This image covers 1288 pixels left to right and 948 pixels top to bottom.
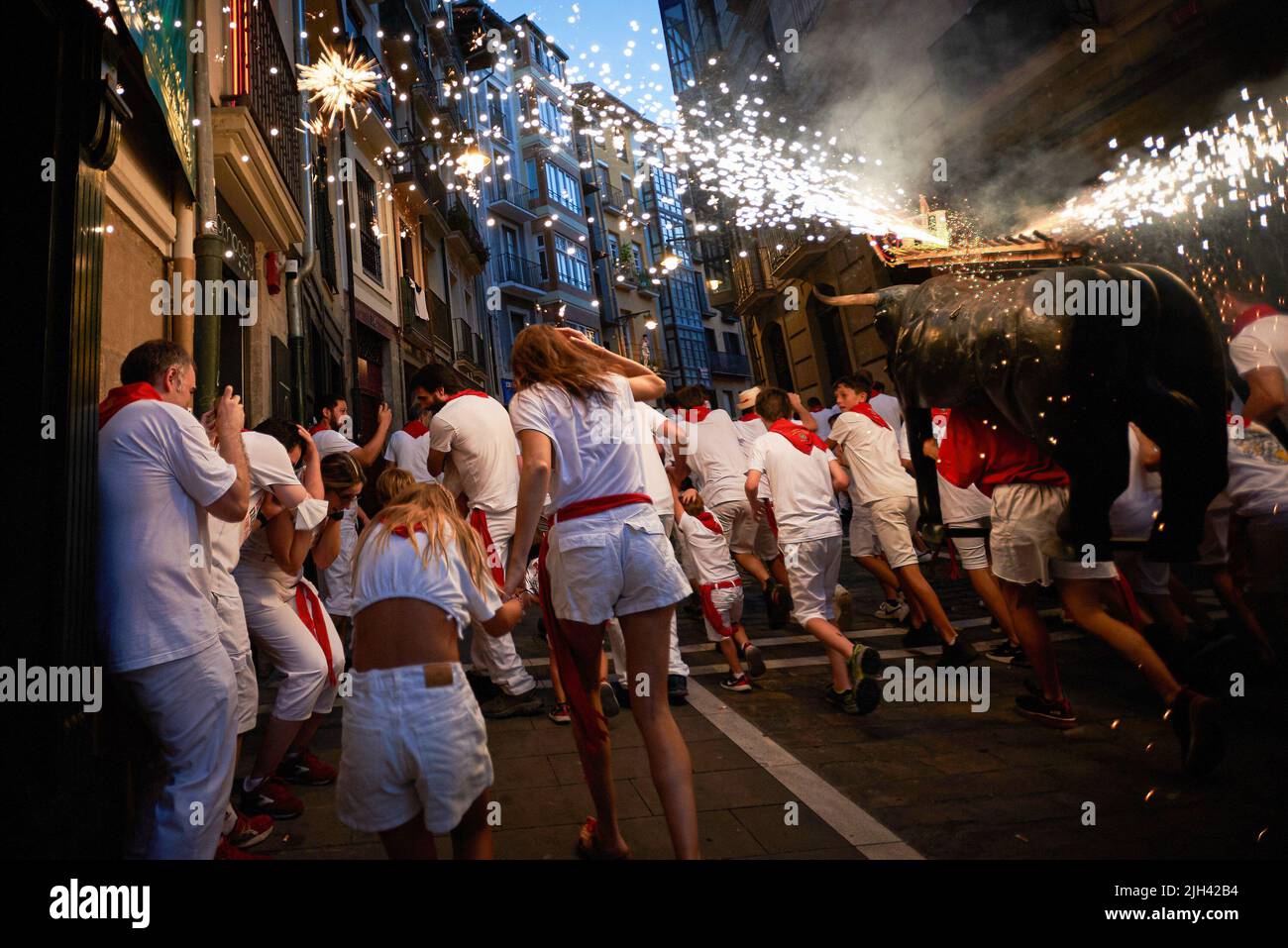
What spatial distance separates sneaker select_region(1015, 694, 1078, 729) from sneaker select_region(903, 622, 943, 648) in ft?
5.53

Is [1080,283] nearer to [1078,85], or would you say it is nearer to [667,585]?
[667,585]

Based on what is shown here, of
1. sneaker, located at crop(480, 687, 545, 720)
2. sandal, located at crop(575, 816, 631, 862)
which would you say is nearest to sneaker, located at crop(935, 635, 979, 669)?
sneaker, located at crop(480, 687, 545, 720)

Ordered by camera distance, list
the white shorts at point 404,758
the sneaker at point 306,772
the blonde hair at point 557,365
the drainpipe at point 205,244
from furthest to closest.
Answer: the drainpipe at point 205,244, the sneaker at point 306,772, the blonde hair at point 557,365, the white shorts at point 404,758

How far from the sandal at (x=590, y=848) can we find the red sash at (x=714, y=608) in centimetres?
234

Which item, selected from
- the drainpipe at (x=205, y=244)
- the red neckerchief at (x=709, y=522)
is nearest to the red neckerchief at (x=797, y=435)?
the red neckerchief at (x=709, y=522)

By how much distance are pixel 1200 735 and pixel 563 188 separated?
3477 centimetres

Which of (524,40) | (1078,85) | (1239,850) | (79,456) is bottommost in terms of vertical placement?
(1239,850)

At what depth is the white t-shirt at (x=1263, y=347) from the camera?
275 centimetres

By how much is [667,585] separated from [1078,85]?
30.9 feet

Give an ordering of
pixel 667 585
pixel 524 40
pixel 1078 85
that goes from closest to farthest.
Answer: pixel 667 585, pixel 1078 85, pixel 524 40

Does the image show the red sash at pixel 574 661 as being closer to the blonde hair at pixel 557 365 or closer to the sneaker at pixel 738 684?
the blonde hair at pixel 557 365

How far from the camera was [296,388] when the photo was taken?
914 cm
